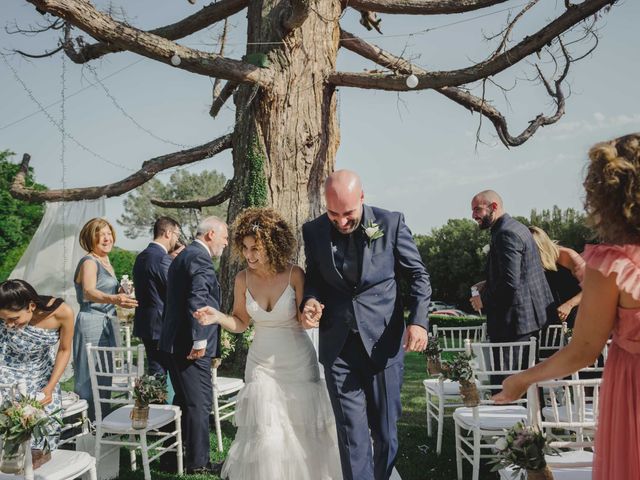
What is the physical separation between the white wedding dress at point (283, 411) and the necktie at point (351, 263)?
46cm

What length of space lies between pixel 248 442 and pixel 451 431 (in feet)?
10.6

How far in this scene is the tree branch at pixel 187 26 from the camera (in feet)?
31.1

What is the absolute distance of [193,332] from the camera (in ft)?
16.9

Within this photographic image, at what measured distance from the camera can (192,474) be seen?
530 centimetres

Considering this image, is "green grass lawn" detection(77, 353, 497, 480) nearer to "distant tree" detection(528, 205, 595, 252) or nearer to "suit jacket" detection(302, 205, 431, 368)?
"suit jacket" detection(302, 205, 431, 368)

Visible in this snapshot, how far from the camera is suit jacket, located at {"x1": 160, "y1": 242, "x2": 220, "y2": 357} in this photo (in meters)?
5.21

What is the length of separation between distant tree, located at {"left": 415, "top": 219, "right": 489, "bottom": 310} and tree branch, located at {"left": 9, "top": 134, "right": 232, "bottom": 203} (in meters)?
20.5

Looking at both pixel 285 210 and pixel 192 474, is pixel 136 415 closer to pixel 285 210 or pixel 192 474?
pixel 192 474

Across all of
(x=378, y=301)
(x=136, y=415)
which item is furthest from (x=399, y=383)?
(x=136, y=415)

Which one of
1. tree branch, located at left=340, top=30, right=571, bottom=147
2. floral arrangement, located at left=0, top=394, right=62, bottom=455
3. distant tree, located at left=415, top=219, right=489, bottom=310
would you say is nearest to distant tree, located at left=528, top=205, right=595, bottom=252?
distant tree, located at left=415, top=219, right=489, bottom=310

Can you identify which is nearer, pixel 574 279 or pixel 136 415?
pixel 136 415

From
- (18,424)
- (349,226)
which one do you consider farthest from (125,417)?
(349,226)

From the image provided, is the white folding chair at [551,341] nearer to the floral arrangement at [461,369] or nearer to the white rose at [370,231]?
the floral arrangement at [461,369]

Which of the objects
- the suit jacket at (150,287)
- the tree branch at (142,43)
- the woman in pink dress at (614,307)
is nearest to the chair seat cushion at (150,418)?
the suit jacket at (150,287)
